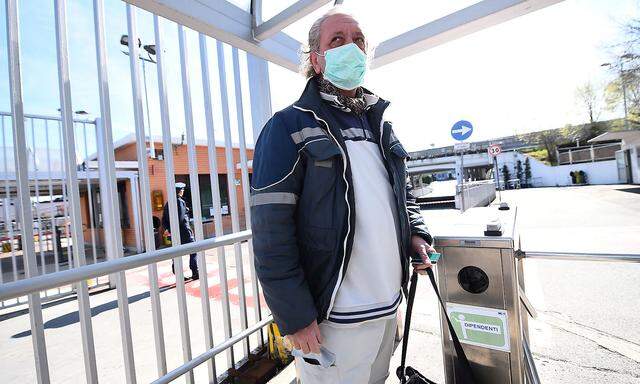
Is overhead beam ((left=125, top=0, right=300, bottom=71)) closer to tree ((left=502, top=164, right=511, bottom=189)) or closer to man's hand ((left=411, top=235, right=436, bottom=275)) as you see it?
man's hand ((left=411, top=235, right=436, bottom=275))

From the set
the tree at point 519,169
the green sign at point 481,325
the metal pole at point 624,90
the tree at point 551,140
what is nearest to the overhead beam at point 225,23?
the green sign at point 481,325

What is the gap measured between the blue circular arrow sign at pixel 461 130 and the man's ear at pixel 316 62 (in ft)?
31.5

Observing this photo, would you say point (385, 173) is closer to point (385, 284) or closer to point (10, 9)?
point (385, 284)

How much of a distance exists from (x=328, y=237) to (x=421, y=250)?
1.94 feet

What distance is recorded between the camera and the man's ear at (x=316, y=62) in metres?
1.70

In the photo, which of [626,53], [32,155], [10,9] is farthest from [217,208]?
[626,53]

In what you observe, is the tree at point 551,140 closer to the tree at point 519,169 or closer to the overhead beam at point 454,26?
the tree at point 519,169

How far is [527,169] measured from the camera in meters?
35.3

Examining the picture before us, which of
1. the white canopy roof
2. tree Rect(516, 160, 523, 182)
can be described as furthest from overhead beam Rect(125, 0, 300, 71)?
tree Rect(516, 160, 523, 182)

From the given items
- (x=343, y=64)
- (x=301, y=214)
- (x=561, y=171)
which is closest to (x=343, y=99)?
(x=343, y=64)

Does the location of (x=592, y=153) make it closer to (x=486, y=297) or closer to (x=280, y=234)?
(x=486, y=297)

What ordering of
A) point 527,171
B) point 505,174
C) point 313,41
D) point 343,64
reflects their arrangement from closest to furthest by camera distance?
1. point 343,64
2. point 313,41
3. point 527,171
4. point 505,174

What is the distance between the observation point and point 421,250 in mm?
1690

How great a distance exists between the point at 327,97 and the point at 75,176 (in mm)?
1947
